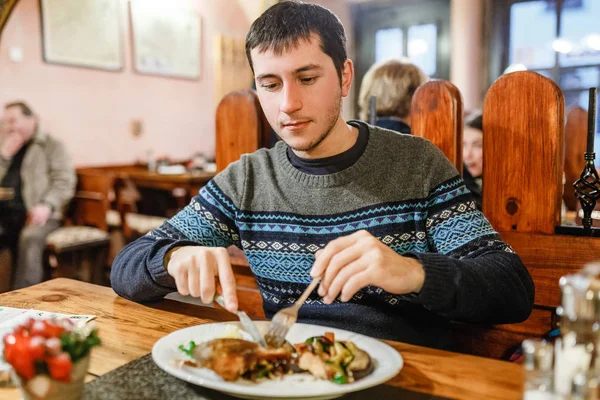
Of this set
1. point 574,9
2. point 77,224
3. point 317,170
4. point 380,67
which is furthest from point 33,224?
point 574,9

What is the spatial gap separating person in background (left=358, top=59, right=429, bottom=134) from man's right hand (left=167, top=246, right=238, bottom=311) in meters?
1.50

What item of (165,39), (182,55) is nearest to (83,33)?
(165,39)

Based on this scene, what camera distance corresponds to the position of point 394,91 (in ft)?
7.88

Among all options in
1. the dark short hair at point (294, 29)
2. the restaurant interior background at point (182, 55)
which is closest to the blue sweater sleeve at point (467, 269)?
the dark short hair at point (294, 29)

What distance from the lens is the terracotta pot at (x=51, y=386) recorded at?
67 cm

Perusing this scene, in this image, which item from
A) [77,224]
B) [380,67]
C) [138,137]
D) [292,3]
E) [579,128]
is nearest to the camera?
[292,3]

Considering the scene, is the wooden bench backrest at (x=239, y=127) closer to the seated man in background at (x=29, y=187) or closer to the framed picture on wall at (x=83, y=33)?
the seated man in background at (x=29, y=187)

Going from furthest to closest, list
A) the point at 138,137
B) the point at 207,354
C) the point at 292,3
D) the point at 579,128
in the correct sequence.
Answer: the point at 138,137 → the point at 579,128 → the point at 292,3 → the point at 207,354

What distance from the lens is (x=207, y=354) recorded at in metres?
Answer: 0.80

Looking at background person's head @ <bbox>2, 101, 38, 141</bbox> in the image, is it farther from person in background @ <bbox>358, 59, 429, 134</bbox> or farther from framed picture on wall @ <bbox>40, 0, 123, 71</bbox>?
person in background @ <bbox>358, 59, 429, 134</bbox>

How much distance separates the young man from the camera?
117 centimetres

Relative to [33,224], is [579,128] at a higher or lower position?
higher

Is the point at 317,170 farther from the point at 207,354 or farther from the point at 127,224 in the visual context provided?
the point at 127,224

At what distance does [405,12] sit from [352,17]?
0.73 metres
